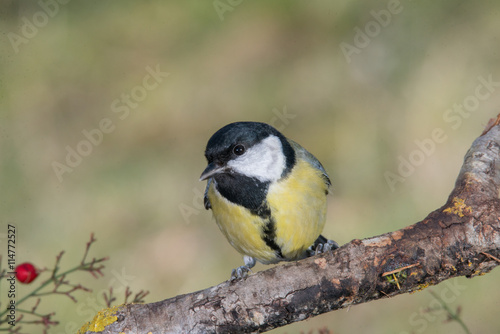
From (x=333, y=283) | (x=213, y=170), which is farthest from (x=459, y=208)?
(x=213, y=170)

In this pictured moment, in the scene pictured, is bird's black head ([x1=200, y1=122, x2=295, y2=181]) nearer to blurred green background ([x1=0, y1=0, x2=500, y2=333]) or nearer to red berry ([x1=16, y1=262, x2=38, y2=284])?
red berry ([x1=16, y1=262, x2=38, y2=284])

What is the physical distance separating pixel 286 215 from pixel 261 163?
27 centimetres

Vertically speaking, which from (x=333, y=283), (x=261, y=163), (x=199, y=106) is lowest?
(x=333, y=283)

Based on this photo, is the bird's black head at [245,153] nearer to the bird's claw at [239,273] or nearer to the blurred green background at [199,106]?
the bird's claw at [239,273]

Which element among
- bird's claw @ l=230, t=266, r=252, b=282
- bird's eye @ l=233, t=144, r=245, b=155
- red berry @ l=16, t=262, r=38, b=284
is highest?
bird's eye @ l=233, t=144, r=245, b=155

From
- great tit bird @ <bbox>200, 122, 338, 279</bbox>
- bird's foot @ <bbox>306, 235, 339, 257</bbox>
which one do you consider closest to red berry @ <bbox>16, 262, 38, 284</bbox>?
great tit bird @ <bbox>200, 122, 338, 279</bbox>

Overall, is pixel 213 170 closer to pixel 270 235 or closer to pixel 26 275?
pixel 270 235

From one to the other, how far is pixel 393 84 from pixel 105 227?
273 centimetres

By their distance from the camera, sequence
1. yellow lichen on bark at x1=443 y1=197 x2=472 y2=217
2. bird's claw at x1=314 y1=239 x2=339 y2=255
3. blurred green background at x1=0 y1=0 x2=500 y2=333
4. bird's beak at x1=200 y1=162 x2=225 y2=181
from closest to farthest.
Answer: yellow lichen on bark at x1=443 y1=197 x2=472 y2=217
bird's beak at x1=200 y1=162 x2=225 y2=181
bird's claw at x1=314 y1=239 x2=339 y2=255
blurred green background at x1=0 y1=0 x2=500 y2=333

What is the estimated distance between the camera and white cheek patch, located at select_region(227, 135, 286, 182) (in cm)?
266

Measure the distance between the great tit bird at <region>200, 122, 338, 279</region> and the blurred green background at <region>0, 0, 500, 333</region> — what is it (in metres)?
1.71

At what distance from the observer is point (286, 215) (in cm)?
267

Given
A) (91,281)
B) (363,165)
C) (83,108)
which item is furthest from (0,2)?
(363,165)

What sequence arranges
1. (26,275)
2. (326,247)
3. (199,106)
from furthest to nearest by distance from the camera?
(199,106)
(326,247)
(26,275)
